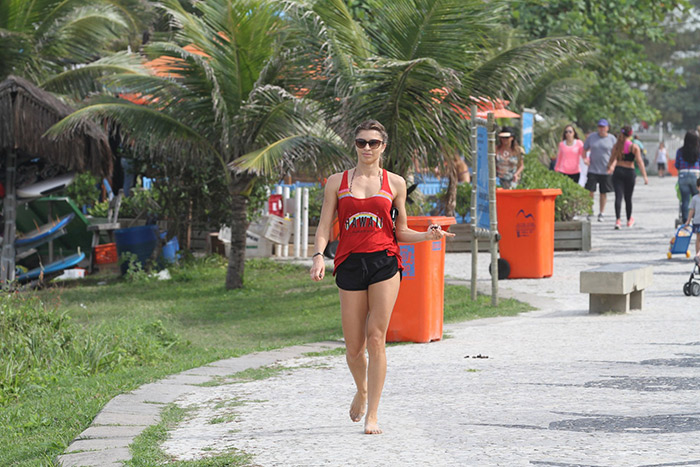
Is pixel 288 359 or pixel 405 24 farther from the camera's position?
pixel 405 24

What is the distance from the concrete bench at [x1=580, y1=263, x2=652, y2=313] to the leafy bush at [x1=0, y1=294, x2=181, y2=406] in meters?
4.46

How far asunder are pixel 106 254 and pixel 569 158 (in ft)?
33.0

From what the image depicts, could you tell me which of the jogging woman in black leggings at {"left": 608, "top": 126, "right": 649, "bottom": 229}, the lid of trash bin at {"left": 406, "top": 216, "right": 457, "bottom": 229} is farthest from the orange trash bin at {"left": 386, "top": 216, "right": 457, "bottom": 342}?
the jogging woman in black leggings at {"left": 608, "top": 126, "right": 649, "bottom": 229}

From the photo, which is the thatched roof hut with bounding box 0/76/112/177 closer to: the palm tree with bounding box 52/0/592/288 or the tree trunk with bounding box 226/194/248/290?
the palm tree with bounding box 52/0/592/288

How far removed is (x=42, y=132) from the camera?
15836 mm

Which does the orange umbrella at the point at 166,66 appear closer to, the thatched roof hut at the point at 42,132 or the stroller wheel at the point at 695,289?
the thatched roof hut at the point at 42,132

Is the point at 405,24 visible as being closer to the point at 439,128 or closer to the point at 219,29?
the point at 439,128

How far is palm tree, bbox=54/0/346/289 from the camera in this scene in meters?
14.0

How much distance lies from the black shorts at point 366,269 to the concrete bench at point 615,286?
5.59m

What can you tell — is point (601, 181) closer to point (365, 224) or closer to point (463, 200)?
point (463, 200)

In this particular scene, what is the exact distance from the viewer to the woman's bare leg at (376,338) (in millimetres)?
6109

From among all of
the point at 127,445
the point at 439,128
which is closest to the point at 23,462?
the point at 127,445

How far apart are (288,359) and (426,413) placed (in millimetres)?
2765

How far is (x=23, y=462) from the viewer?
19.1 feet
